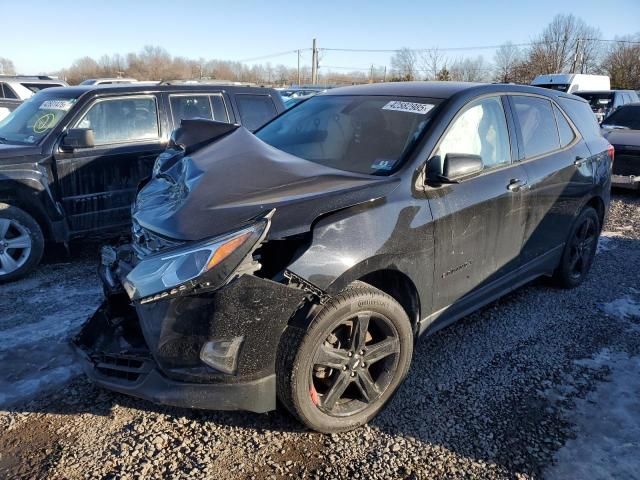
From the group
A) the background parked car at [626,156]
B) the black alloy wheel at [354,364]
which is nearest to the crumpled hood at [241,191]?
the black alloy wheel at [354,364]

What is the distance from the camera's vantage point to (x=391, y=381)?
2.82m

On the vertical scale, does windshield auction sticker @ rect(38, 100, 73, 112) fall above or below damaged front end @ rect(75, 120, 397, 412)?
above

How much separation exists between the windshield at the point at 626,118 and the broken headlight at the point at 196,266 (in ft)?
32.8

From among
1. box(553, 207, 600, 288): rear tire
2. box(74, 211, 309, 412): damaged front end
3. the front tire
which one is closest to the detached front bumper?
box(74, 211, 309, 412): damaged front end

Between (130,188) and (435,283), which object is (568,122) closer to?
(435,283)

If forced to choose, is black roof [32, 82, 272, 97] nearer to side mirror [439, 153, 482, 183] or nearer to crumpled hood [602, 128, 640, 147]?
side mirror [439, 153, 482, 183]

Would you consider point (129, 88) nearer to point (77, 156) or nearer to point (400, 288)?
point (77, 156)

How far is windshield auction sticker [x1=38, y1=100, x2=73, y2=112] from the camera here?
5.37 meters

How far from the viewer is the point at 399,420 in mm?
2826

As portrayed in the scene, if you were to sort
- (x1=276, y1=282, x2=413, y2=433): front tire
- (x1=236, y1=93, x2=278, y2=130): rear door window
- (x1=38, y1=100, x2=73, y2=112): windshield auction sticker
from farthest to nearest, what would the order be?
(x1=236, y1=93, x2=278, y2=130): rear door window, (x1=38, y1=100, x2=73, y2=112): windshield auction sticker, (x1=276, y1=282, x2=413, y2=433): front tire

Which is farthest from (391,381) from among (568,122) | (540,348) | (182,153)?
(568,122)

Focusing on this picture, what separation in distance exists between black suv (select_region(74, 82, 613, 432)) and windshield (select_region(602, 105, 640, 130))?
7.37m

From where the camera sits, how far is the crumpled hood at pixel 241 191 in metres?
2.43

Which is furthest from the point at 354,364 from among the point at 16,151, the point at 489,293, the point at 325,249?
the point at 16,151
